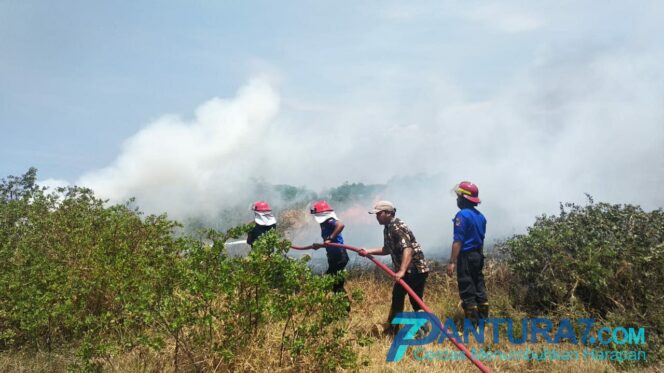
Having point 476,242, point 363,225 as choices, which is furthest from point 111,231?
point 363,225

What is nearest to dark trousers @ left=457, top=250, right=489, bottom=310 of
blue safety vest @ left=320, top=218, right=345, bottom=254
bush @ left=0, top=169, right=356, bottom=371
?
bush @ left=0, top=169, right=356, bottom=371

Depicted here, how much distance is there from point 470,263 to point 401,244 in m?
0.96

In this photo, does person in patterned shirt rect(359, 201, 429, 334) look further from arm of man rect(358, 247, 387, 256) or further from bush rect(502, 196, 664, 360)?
bush rect(502, 196, 664, 360)

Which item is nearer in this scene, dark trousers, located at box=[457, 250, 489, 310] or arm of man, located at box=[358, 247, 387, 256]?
dark trousers, located at box=[457, 250, 489, 310]

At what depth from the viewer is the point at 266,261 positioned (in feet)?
13.8

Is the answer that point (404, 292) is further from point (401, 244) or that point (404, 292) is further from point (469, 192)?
point (469, 192)

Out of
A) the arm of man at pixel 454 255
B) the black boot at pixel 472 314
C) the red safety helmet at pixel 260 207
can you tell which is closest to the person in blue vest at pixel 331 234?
the red safety helmet at pixel 260 207

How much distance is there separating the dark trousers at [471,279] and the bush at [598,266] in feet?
2.90

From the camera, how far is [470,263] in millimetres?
5988

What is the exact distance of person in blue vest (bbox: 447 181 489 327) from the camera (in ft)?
19.4

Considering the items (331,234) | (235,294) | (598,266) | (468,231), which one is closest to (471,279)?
(468,231)

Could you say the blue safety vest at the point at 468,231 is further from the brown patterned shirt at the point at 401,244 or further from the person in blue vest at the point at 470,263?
the brown patterned shirt at the point at 401,244

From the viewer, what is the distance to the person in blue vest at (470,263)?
591cm

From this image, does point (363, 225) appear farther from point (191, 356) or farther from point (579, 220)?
point (191, 356)
